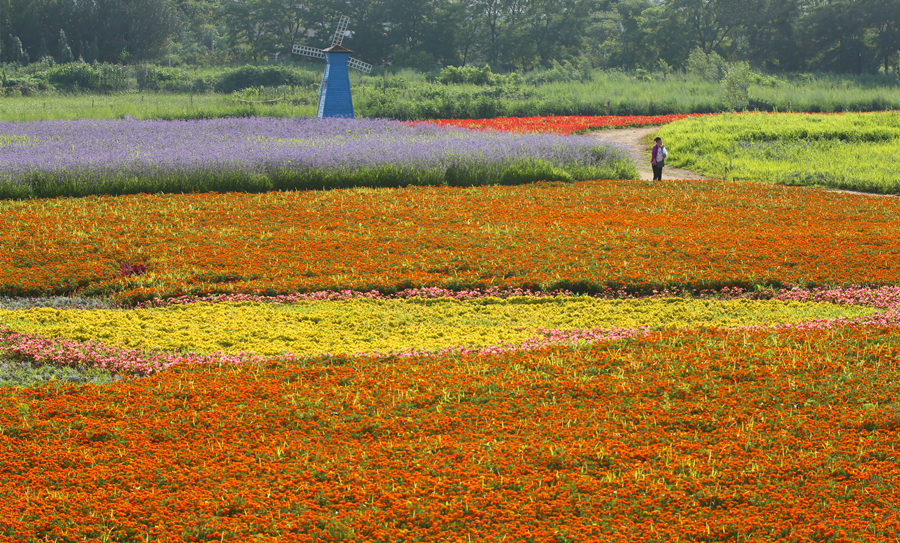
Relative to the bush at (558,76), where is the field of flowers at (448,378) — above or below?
below

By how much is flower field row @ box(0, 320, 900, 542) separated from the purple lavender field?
1268 cm

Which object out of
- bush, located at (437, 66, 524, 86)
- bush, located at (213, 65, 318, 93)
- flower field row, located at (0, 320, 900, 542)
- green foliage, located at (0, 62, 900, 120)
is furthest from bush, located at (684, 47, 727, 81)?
flower field row, located at (0, 320, 900, 542)

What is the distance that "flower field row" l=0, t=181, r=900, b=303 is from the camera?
1329 centimetres

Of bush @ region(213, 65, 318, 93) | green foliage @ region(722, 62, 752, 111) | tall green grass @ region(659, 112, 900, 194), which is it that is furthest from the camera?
bush @ region(213, 65, 318, 93)

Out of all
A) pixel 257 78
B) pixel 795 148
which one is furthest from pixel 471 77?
pixel 795 148

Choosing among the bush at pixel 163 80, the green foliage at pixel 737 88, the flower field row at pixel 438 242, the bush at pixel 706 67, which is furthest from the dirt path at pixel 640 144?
the bush at pixel 163 80

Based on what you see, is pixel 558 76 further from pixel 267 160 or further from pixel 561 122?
pixel 267 160

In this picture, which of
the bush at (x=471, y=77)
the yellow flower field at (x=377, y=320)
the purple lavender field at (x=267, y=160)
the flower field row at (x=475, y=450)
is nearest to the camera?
the flower field row at (x=475, y=450)

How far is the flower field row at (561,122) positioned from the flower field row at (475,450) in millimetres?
27810

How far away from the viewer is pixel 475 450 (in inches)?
291

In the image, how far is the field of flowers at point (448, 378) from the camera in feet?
21.2

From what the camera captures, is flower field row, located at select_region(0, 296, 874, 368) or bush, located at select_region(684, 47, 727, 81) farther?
bush, located at select_region(684, 47, 727, 81)

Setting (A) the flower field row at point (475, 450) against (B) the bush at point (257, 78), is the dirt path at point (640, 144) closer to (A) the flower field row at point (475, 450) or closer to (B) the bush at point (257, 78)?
(A) the flower field row at point (475, 450)

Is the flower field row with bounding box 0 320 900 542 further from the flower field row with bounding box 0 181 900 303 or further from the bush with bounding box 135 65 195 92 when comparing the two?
the bush with bounding box 135 65 195 92
